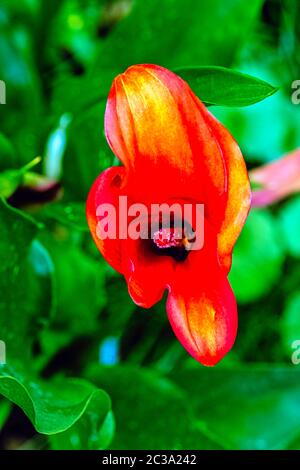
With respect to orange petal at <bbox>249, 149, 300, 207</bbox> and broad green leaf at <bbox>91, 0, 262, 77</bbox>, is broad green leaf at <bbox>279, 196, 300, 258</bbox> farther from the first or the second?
broad green leaf at <bbox>91, 0, 262, 77</bbox>

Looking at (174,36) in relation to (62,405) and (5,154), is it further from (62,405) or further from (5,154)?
(62,405)

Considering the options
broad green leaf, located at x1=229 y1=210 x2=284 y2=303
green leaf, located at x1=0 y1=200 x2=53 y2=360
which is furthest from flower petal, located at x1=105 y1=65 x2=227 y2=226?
broad green leaf, located at x1=229 y1=210 x2=284 y2=303

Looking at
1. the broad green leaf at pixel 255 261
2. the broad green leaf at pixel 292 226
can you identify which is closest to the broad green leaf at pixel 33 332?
the broad green leaf at pixel 255 261

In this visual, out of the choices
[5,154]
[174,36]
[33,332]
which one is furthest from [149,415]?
[174,36]

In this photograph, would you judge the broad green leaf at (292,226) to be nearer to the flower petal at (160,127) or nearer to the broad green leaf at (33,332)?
the broad green leaf at (33,332)

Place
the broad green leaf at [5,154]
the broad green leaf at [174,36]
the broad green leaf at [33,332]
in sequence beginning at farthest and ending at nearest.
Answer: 1. the broad green leaf at [174,36]
2. the broad green leaf at [5,154]
3. the broad green leaf at [33,332]

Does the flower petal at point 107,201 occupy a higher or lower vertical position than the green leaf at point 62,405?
higher

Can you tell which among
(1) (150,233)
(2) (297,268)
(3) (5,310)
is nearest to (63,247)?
(3) (5,310)

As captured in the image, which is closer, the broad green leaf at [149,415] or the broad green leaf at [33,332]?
the broad green leaf at [33,332]
